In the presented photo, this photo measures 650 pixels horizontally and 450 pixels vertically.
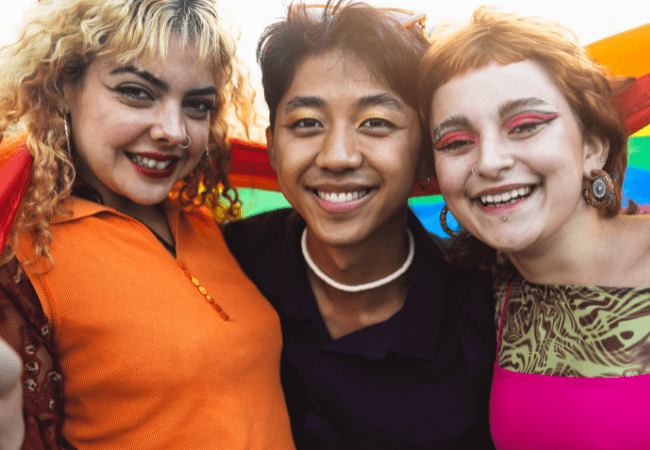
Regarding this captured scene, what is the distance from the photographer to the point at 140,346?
5.10 ft

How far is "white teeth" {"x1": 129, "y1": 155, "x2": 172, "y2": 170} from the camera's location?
1805 millimetres

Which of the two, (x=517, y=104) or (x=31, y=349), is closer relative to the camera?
(x=31, y=349)

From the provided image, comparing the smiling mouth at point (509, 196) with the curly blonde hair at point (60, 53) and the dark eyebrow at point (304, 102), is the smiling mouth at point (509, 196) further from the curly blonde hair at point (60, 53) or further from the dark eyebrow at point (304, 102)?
the curly blonde hair at point (60, 53)

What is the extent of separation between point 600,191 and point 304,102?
1030mm

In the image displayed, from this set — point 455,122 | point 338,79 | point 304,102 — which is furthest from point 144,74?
point 455,122

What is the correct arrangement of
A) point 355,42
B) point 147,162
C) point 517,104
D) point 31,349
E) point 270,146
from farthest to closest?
1. point 270,146
2. point 355,42
3. point 147,162
4. point 517,104
5. point 31,349

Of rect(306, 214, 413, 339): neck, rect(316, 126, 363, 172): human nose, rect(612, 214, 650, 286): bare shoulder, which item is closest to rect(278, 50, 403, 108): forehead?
rect(316, 126, 363, 172): human nose

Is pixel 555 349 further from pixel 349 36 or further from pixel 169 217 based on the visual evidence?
pixel 169 217

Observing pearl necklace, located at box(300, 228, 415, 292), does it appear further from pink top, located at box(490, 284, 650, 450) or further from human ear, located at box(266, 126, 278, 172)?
pink top, located at box(490, 284, 650, 450)

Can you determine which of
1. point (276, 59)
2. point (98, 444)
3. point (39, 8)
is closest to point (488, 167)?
point (276, 59)

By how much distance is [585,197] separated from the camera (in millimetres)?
1702

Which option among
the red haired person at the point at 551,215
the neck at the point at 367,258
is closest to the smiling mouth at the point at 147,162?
the neck at the point at 367,258

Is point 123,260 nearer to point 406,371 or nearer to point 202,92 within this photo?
point 202,92

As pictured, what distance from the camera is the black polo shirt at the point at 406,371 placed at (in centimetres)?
192
